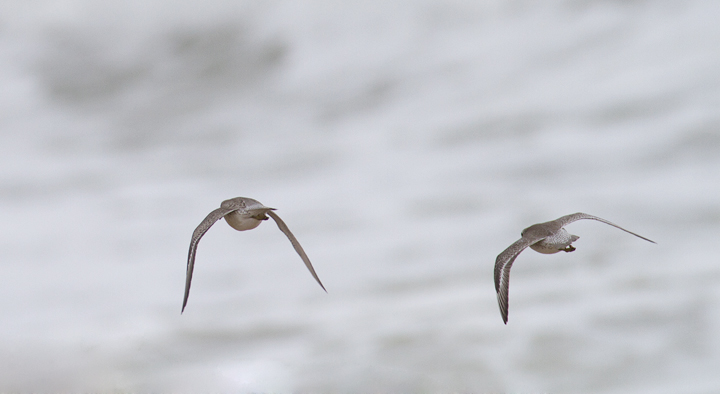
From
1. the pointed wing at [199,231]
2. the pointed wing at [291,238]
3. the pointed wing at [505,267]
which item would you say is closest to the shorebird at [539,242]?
the pointed wing at [505,267]

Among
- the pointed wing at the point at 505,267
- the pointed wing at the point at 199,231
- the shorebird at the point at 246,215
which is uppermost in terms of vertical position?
the shorebird at the point at 246,215

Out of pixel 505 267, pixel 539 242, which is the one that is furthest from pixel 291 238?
pixel 539 242

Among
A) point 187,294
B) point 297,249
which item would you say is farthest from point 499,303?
point 187,294

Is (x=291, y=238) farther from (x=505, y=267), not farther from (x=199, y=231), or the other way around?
(x=505, y=267)

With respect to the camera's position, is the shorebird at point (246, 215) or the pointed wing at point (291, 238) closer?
the shorebird at point (246, 215)

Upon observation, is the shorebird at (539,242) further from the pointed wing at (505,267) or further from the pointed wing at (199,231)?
the pointed wing at (199,231)

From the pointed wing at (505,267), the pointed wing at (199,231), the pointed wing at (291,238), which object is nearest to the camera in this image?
the pointed wing at (199,231)

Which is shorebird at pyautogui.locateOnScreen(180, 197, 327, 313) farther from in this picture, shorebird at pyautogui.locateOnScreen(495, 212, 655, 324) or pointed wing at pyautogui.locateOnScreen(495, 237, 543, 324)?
shorebird at pyautogui.locateOnScreen(495, 212, 655, 324)
